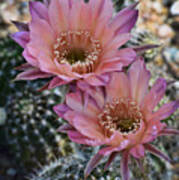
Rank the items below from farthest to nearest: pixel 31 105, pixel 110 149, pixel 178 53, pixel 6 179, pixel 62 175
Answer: pixel 178 53 → pixel 6 179 → pixel 31 105 → pixel 62 175 → pixel 110 149

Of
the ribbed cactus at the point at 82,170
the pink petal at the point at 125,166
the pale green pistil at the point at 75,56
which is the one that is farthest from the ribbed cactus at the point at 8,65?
the pink petal at the point at 125,166

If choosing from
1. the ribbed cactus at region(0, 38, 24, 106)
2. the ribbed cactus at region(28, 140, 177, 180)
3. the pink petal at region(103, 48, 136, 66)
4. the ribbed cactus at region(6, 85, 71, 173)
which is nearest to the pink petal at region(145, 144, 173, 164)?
the ribbed cactus at region(28, 140, 177, 180)

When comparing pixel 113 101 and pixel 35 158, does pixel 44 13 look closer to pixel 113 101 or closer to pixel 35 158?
pixel 113 101

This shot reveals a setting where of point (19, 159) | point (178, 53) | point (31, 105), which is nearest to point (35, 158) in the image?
point (19, 159)

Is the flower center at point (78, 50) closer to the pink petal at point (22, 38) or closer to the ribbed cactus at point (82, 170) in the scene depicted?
the pink petal at point (22, 38)

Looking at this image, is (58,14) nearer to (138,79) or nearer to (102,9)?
(102,9)

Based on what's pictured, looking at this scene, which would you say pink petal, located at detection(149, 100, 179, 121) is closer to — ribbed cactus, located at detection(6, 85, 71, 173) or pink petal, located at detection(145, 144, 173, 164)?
pink petal, located at detection(145, 144, 173, 164)
